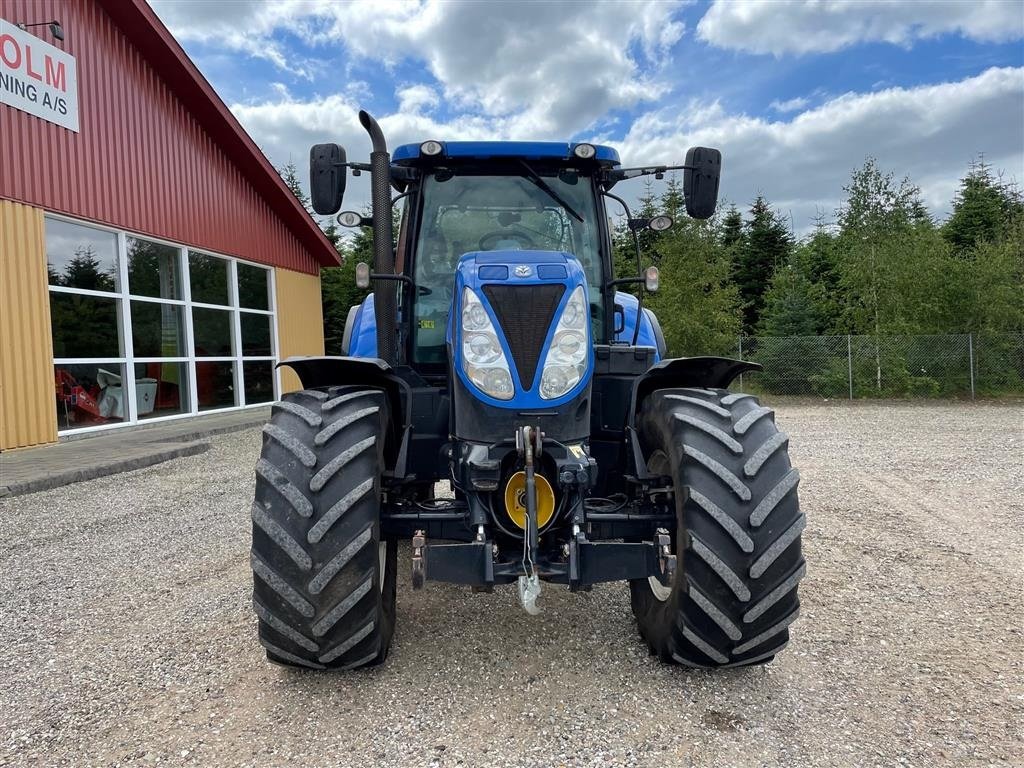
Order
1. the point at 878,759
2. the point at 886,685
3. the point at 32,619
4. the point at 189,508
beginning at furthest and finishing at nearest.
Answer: the point at 189,508 < the point at 32,619 < the point at 886,685 < the point at 878,759

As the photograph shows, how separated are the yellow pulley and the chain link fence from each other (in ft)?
49.3

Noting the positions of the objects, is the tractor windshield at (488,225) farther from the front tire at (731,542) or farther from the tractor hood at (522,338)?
the front tire at (731,542)

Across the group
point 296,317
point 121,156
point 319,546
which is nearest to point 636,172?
point 319,546

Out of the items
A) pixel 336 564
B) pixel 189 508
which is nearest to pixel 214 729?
pixel 336 564

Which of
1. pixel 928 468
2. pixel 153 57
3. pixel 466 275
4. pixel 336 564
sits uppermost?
pixel 153 57

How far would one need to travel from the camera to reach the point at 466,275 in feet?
9.32

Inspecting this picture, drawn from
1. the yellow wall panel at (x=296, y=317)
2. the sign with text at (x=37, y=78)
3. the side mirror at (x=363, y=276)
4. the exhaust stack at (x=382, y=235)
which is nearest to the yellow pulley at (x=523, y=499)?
the exhaust stack at (x=382, y=235)

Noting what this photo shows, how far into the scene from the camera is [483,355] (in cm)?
273

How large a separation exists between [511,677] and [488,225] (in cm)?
226

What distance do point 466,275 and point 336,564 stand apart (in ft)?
4.08

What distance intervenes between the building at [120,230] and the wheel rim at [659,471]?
28.2 ft

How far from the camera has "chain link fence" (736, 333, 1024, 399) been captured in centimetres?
1550

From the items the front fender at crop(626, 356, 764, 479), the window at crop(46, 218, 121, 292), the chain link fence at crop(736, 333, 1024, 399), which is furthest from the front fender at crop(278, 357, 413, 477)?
the chain link fence at crop(736, 333, 1024, 399)

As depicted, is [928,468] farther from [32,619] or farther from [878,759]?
[32,619]
